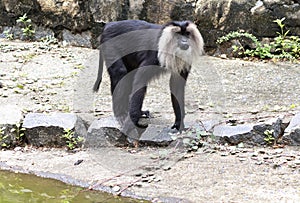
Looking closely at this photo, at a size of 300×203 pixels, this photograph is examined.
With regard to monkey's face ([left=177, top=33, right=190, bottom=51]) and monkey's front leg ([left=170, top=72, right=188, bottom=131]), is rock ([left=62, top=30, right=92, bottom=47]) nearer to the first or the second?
monkey's front leg ([left=170, top=72, right=188, bottom=131])

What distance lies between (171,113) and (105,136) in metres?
0.85

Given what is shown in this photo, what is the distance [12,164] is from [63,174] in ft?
1.80

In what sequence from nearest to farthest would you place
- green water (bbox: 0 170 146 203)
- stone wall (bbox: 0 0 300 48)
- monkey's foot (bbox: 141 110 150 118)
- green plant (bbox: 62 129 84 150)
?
green water (bbox: 0 170 146 203) < green plant (bbox: 62 129 84 150) < monkey's foot (bbox: 141 110 150 118) < stone wall (bbox: 0 0 300 48)

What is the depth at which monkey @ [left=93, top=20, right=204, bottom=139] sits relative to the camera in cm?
425

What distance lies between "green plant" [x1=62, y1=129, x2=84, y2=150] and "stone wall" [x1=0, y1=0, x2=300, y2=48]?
3.41m

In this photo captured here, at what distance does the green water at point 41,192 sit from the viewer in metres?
3.63

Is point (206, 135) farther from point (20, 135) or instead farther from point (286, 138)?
point (20, 135)

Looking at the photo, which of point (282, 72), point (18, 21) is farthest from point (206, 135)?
point (18, 21)

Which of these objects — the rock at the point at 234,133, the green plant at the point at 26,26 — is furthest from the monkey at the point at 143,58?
the green plant at the point at 26,26

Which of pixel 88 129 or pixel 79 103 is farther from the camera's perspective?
pixel 79 103

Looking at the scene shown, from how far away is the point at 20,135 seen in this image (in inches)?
184

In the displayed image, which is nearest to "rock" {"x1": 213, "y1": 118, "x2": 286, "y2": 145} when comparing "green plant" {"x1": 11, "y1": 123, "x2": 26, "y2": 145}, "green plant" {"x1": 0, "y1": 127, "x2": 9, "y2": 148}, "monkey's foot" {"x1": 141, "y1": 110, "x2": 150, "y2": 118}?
"monkey's foot" {"x1": 141, "y1": 110, "x2": 150, "y2": 118}

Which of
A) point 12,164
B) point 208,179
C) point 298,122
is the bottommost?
point 12,164

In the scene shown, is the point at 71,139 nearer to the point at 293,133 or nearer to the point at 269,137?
the point at 269,137
